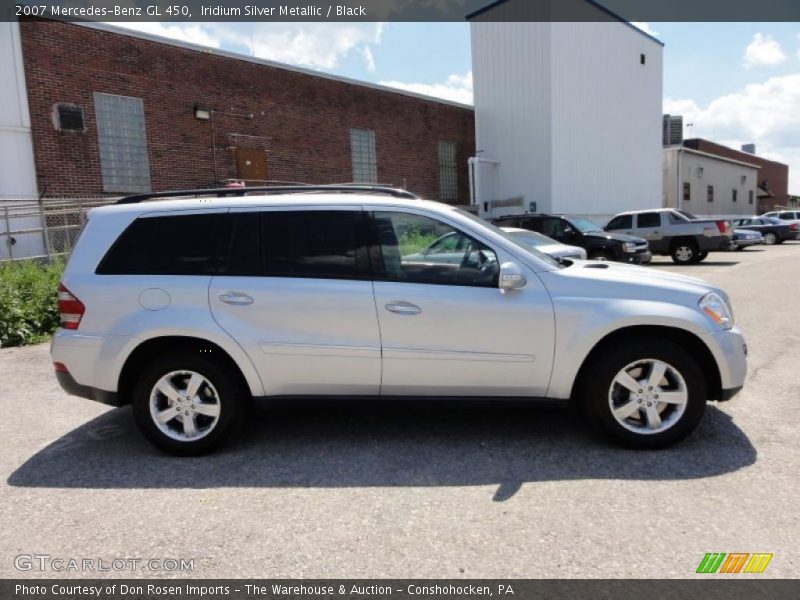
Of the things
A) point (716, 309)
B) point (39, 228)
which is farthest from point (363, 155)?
point (716, 309)

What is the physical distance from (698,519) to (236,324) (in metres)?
2.99

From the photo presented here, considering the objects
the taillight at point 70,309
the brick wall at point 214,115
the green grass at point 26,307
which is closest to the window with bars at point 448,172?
the brick wall at point 214,115

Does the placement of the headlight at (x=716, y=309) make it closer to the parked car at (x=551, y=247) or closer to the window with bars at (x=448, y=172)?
the parked car at (x=551, y=247)

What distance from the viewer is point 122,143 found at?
1548 cm

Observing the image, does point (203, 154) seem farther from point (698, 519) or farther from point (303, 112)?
point (698, 519)

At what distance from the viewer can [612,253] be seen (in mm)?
14375

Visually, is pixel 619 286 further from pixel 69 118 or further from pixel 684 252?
pixel 684 252

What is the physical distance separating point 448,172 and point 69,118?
14.8m

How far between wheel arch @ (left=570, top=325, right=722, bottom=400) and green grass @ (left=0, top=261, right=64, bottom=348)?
7356mm

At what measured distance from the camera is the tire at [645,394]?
3807mm

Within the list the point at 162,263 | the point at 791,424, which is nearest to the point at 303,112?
the point at 162,263

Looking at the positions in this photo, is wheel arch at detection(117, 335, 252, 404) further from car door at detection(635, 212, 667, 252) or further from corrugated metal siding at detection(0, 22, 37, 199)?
car door at detection(635, 212, 667, 252)

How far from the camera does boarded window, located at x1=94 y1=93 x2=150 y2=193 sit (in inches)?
595
